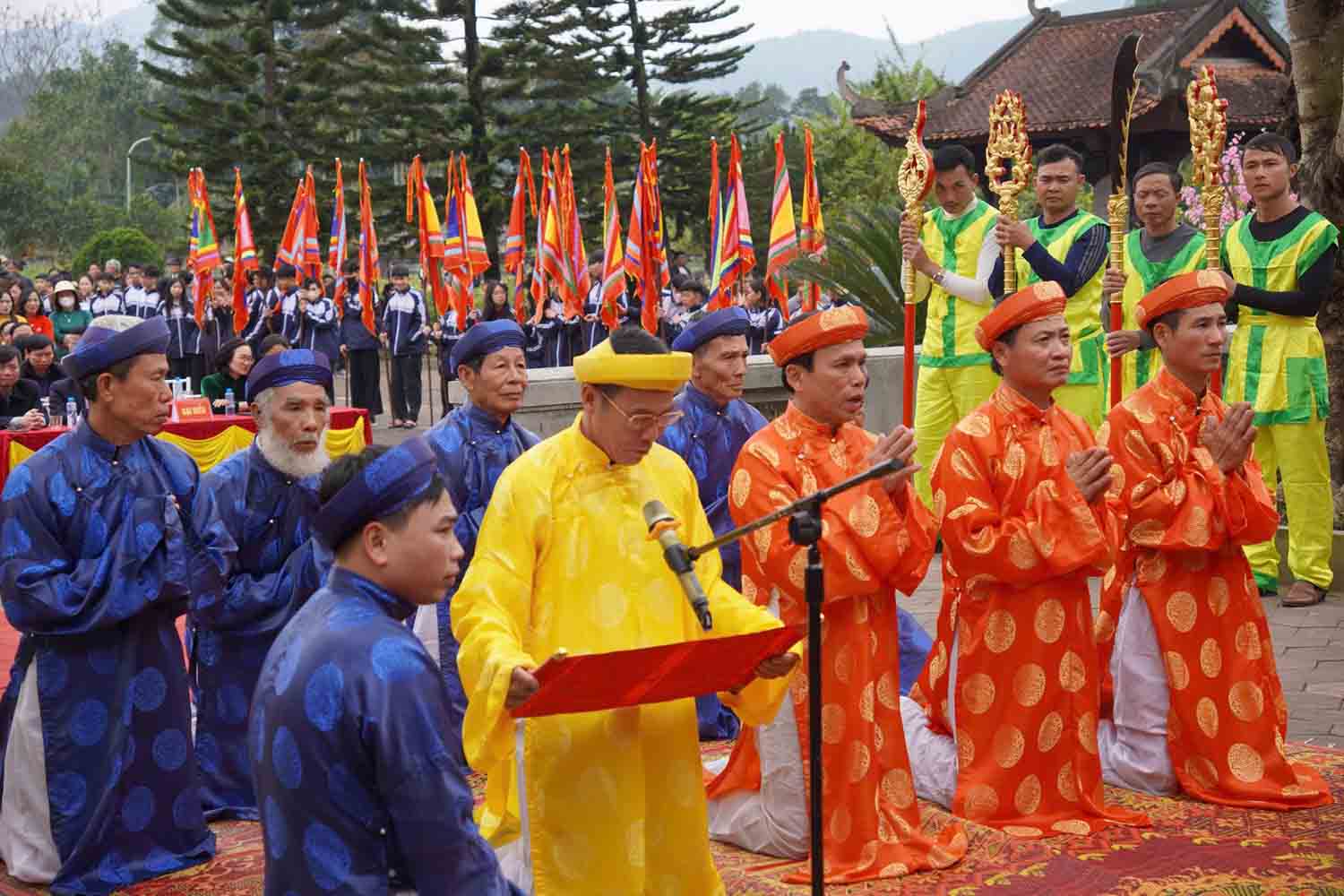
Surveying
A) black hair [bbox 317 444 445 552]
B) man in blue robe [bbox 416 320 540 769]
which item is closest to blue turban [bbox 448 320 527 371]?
man in blue robe [bbox 416 320 540 769]

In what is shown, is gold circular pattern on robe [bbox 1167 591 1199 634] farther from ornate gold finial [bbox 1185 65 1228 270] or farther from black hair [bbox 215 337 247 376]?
black hair [bbox 215 337 247 376]

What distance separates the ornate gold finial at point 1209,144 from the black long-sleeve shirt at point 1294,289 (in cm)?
185

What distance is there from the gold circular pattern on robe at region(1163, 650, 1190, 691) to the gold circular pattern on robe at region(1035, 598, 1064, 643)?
2.10ft

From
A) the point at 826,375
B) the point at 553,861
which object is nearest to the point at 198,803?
the point at 553,861

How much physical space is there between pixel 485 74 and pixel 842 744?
93.1 feet

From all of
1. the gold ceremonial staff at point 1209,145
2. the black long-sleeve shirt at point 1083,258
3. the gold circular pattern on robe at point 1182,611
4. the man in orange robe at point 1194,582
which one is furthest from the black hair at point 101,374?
the black long-sleeve shirt at point 1083,258

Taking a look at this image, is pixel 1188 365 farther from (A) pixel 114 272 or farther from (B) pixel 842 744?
(A) pixel 114 272

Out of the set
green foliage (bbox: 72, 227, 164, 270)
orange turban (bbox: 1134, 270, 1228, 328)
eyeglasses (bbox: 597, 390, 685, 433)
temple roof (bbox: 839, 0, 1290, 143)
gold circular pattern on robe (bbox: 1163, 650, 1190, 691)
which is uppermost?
temple roof (bbox: 839, 0, 1290, 143)

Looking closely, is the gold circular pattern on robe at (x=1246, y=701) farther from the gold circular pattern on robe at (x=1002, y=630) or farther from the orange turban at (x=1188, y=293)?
the orange turban at (x=1188, y=293)

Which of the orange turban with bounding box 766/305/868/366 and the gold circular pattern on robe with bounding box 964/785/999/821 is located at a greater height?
the orange turban with bounding box 766/305/868/366

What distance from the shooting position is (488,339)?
6.95 metres

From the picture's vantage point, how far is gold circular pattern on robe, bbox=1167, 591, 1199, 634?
239 inches

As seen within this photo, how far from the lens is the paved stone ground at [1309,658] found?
6988mm

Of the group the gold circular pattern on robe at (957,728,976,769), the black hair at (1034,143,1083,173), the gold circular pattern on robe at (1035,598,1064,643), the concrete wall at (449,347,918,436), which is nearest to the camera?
the gold circular pattern on robe at (1035,598,1064,643)
